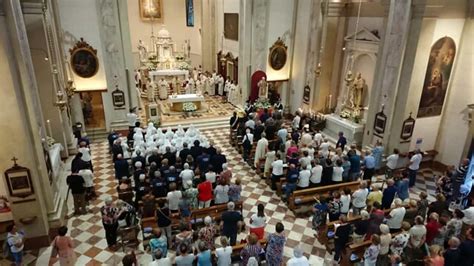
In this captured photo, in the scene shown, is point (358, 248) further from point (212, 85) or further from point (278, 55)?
point (212, 85)

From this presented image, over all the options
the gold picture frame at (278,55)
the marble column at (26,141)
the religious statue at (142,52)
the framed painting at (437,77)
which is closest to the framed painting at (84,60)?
the marble column at (26,141)

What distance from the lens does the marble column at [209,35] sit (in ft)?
68.0

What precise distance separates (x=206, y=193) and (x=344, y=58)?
938 cm

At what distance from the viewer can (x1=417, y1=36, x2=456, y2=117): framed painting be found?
10.1 meters

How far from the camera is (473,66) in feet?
32.9

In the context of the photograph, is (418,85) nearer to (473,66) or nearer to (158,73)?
(473,66)

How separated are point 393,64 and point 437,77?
1.64 metres

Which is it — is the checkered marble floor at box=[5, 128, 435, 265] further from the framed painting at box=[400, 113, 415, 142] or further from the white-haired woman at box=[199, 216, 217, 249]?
the white-haired woman at box=[199, 216, 217, 249]

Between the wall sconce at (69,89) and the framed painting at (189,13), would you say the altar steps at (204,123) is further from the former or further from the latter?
the framed painting at (189,13)

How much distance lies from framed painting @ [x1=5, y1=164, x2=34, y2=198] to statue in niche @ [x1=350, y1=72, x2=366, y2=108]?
11224 mm

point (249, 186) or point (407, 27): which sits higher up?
point (407, 27)

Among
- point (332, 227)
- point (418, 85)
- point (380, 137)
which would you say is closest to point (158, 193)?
point (332, 227)

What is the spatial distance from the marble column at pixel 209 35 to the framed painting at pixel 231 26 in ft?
6.44

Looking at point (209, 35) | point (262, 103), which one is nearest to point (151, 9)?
point (209, 35)
